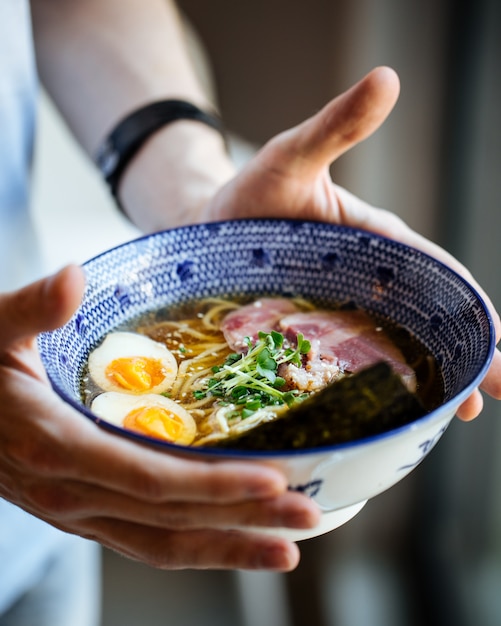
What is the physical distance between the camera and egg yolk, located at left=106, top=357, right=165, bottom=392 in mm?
1128

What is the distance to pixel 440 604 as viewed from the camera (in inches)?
110

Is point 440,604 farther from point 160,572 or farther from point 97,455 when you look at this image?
point 97,455

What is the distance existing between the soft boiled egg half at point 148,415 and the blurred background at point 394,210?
Answer: 1.56 meters

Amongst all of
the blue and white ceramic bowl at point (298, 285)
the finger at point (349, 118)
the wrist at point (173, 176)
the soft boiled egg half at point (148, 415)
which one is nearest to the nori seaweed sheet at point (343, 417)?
the blue and white ceramic bowl at point (298, 285)

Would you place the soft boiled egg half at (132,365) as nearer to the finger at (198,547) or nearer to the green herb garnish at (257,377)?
the green herb garnish at (257,377)

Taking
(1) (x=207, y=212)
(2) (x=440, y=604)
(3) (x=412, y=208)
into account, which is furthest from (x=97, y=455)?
(2) (x=440, y=604)

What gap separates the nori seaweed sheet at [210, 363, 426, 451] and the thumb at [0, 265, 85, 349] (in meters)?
0.23

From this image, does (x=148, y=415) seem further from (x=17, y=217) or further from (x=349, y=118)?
(x=17, y=217)

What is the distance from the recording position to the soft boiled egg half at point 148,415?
1.01 metres

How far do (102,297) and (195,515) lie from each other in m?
0.51

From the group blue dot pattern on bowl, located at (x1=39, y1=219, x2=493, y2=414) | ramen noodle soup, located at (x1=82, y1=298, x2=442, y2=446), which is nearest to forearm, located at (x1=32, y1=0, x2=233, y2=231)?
blue dot pattern on bowl, located at (x1=39, y1=219, x2=493, y2=414)

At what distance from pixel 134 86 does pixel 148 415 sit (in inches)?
38.7

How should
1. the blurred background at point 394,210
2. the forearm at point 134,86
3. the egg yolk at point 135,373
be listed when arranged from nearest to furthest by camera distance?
the egg yolk at point 135,373
the forearm at point 134,86
the blurred background at point 394,210

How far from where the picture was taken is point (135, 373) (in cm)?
114
